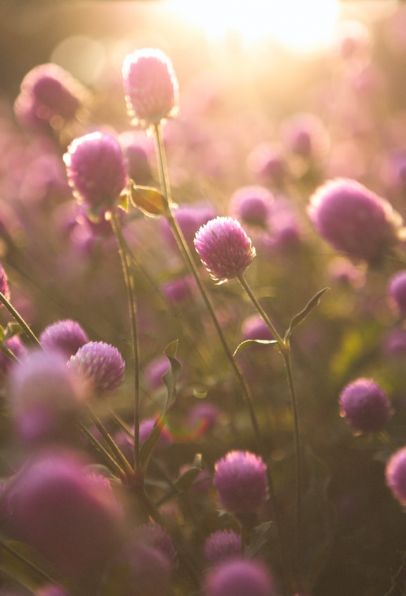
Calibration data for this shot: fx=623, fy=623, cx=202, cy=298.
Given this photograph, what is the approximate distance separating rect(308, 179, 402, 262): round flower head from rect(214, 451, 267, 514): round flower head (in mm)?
539

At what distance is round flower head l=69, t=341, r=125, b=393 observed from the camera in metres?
0.99

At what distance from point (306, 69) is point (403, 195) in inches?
129

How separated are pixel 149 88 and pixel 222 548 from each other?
0.88 m

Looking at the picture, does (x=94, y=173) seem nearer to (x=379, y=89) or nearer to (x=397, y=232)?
(x=397, y=232)

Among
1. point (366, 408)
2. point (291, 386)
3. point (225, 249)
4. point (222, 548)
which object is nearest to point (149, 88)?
point (225, 249)

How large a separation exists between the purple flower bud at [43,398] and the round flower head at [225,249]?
1.47 feet

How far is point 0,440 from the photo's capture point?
5.50ft

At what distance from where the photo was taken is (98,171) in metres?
1.15

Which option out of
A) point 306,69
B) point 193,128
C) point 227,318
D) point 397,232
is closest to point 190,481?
point 397,232

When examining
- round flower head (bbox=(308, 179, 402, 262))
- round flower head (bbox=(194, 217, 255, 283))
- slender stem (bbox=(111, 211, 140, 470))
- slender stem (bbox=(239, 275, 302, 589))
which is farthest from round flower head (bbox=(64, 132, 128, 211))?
round flower head (bbox=(308, 179, 402, 262))

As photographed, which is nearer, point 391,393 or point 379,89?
point 391,393

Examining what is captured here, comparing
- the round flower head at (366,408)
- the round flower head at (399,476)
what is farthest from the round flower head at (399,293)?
the round flower head at (399,476)

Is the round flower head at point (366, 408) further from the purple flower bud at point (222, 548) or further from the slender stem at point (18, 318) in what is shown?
the slender stem at point (18, 318)

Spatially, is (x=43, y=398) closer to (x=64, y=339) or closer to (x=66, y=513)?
(x=66, y=513)
